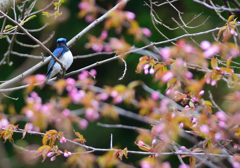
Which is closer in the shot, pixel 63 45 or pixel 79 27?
pixel 63 45

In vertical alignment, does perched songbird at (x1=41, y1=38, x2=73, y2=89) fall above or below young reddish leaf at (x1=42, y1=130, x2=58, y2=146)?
above

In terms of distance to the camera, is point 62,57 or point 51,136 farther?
point 62,57

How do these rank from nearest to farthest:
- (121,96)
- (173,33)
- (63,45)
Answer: (121,96) < (63,45) < (173,33)

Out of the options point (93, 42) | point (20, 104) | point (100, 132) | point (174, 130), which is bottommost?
point (100, 132)

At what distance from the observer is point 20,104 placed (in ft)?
13.8

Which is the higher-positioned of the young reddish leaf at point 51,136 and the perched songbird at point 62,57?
the perched songbird at point 62,57

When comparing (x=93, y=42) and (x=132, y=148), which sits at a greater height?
(x=93, y=42)

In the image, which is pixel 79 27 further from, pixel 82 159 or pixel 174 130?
pixel 174 130

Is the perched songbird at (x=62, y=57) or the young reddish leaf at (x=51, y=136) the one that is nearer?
the young reddish leaf at (x=51, y=136)

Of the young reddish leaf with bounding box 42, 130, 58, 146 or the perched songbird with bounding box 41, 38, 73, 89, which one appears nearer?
the young reddish leaf with bounding box 42, 130, 58, 146

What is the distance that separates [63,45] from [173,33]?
1.85 meters

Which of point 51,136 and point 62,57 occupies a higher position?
point 62,57

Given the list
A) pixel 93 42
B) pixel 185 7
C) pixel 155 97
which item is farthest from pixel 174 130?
pixel 185 7

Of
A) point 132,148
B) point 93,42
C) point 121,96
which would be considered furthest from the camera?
point 132,148
